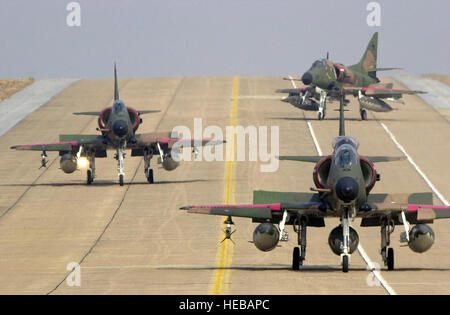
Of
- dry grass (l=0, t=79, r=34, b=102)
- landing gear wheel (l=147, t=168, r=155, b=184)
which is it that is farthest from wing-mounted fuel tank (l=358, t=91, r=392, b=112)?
dry grass (l=0, t=79, r=34, b=102)

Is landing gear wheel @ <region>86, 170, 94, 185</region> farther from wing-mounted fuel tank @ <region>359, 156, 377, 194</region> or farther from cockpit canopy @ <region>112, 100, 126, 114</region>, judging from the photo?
wing-mounted fuel tank @ <region>359, 156, 377, 194</region>

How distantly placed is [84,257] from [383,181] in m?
19.8

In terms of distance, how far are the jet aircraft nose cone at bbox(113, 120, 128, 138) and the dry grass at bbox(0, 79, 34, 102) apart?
39985 mm

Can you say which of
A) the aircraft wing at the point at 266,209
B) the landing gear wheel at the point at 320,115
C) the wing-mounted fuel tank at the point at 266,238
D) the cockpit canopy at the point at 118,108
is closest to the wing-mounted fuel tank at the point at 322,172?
the aircraft wing at the point at 266,209

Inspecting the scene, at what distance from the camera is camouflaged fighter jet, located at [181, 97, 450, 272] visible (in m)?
30.1

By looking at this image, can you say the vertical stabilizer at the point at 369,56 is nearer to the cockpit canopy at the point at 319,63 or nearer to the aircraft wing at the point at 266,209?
the cockpit canopy at the point at 319,63

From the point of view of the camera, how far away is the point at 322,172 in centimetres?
3130

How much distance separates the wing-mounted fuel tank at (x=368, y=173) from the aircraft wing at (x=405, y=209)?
52 cm

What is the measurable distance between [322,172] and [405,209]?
2.33 metres

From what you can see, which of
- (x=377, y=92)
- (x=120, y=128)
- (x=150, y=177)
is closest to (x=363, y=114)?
(x=377, y=92)

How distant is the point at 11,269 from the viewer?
34.2 meters
